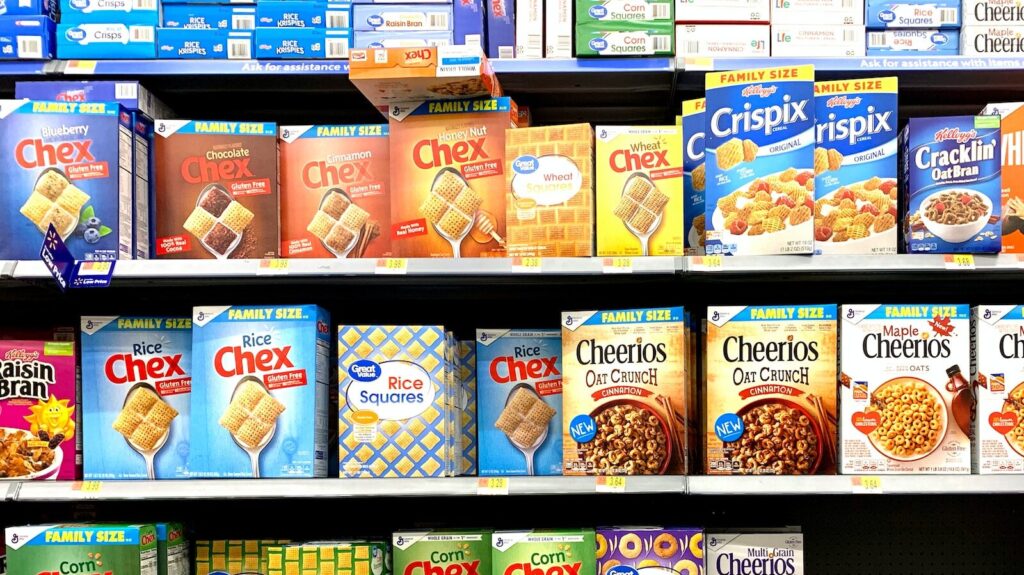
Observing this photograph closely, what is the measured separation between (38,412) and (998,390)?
7.91 feet

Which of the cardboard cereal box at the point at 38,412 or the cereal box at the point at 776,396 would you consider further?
the cardboard cereal box at the point at 38,412

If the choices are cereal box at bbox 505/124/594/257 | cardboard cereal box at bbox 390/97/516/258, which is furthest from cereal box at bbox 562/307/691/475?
cardboard cereal box at bbox 390/97/516/258

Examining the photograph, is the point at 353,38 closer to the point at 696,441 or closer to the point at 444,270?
A: the point at 444,270

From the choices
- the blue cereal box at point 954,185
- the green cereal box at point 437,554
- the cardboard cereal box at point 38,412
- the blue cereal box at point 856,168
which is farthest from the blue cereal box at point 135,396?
the blue cereal box at point 954,185

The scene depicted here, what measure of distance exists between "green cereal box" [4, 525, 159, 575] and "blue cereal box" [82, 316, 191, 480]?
0.16 meters

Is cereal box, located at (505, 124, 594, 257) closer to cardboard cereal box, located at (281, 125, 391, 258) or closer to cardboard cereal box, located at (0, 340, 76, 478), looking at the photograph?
cardboard cereal box, located at (281, 125, 391, 258)

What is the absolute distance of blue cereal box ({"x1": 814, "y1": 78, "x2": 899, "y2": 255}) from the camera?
2324mm

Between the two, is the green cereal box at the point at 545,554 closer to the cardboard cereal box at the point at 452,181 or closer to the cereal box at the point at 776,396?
the cereal box at the point at 776,396

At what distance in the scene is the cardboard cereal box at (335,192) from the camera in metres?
2.49

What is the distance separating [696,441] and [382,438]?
82 centimetres

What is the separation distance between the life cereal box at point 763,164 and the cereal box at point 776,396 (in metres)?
0.18

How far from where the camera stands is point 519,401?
2477 mm

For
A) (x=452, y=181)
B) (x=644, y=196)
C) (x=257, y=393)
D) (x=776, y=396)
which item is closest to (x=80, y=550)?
(x=257, y=393)

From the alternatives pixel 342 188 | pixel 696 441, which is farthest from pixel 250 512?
pixel 696 441
